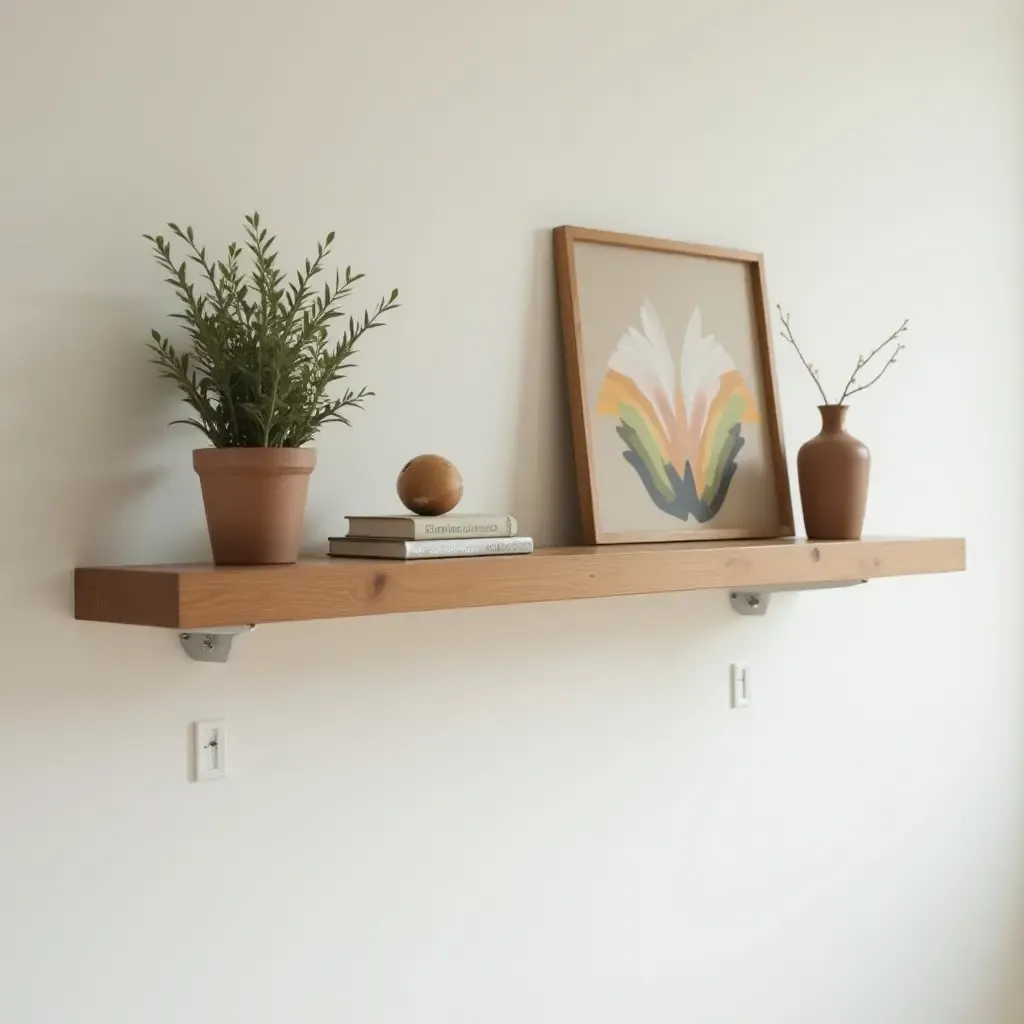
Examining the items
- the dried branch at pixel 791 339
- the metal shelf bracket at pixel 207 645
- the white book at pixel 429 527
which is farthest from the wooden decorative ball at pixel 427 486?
the dried branch at pixel 791 339

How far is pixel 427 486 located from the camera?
166 centimetres

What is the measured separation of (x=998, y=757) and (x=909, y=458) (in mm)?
712

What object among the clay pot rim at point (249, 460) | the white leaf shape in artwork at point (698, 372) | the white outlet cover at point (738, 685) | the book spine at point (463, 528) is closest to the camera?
the clay pot rim at point (249, 460)

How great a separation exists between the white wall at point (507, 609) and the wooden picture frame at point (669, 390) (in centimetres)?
6

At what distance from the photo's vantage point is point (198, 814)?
1.62 m

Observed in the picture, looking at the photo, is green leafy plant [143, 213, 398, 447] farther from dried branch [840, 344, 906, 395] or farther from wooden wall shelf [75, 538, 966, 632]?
dried branch [840, 344, 906, 395]

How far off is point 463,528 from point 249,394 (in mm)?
312

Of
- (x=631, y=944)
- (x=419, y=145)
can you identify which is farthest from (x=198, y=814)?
(x=419, y=145)

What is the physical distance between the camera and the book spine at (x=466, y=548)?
1.58 meters

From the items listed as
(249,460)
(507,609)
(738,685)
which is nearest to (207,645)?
(249,460)

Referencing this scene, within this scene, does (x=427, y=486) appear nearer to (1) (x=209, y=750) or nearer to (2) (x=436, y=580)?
(2) (x=436, y=580)

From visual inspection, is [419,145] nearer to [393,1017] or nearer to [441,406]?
[441,406]

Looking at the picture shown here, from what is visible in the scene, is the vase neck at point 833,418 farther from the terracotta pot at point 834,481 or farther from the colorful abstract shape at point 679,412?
the colorful abstract shape at point 679,412

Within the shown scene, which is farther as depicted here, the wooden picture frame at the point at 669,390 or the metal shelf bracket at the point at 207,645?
the wooden picture frame at the point at 669,390
